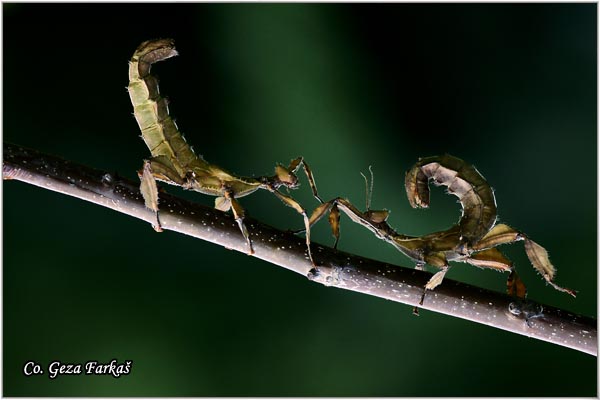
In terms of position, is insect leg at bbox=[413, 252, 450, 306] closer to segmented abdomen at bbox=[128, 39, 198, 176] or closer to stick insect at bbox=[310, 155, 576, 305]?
stick insect at bbox=[310, 155, 576, 305]

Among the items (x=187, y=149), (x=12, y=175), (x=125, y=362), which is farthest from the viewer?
(x=125, y=362)

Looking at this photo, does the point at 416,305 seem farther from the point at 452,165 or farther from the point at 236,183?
the point at 236,183

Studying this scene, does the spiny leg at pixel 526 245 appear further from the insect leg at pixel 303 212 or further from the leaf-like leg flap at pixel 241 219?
the leaf-like leg flap at pixel 241 219

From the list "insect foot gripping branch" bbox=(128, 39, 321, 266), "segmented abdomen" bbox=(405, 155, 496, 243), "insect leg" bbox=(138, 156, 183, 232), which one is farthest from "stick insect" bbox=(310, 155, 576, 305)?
"insect leg" bbox=(138, 156, 183, 232)

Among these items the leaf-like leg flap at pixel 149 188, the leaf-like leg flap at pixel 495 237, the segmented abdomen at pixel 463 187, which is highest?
the leaf-like leg flap at pixel 149 188

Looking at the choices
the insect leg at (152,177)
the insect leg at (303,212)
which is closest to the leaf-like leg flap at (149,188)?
the insect leg at (152,177)

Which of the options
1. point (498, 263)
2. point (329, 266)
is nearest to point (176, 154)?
point (329, 266)

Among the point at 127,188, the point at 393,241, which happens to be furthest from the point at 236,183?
the point at 393,241

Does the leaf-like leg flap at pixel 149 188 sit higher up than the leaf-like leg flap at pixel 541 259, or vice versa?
the leaf-like leg flap at pixel 149 188

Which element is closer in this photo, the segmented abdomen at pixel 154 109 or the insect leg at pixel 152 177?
the insect leg at pixel 152 177
